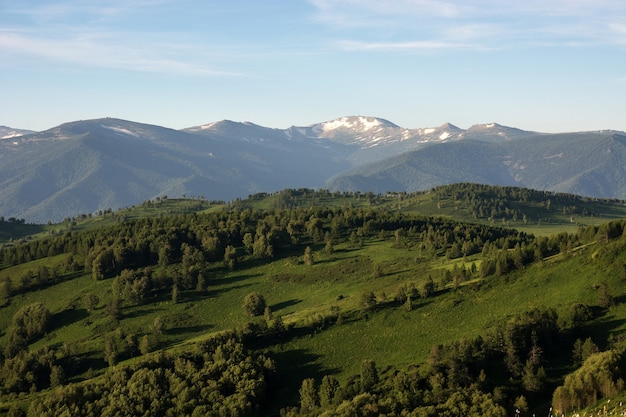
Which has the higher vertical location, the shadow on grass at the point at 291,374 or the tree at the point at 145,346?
the shadow on grass at the point at 291,374

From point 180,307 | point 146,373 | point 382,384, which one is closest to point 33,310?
point 180,307

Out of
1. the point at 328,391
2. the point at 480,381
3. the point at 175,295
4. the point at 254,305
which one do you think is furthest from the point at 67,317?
the point at 480,381

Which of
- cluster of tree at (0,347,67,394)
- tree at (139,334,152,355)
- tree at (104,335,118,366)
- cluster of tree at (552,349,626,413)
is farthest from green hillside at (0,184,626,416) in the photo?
tree at (139,334,152,355)

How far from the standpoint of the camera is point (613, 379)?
3199 inches

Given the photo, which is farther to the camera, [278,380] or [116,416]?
[278,380]

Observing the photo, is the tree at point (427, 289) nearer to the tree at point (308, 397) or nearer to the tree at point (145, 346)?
the tree at point (308, 397)

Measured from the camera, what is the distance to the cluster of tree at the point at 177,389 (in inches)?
3880

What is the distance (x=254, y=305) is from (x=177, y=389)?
59.6 metres

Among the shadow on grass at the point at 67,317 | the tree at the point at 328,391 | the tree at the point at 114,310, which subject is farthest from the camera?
the shadow on grass at the point at 67,317

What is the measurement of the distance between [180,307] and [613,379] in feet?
409

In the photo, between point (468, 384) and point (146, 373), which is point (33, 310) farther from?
point (468, 384)

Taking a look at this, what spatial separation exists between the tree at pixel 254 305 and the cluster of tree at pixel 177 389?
4379 centimetres

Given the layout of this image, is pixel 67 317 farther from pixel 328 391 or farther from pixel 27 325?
pixel 328 391

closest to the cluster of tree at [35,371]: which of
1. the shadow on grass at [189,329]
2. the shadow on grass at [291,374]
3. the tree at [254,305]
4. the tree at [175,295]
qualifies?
the shadow on grass at [189,329]
